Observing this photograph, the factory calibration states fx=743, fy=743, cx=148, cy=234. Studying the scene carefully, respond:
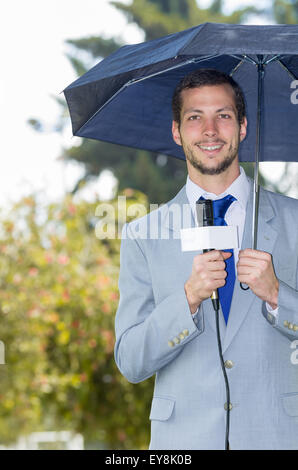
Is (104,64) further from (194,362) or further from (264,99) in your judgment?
(194,362)

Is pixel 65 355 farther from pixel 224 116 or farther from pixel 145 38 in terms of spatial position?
pixel 145 38

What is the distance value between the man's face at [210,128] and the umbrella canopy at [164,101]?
117 mm

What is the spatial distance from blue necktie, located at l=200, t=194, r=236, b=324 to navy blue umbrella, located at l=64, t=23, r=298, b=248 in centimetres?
11

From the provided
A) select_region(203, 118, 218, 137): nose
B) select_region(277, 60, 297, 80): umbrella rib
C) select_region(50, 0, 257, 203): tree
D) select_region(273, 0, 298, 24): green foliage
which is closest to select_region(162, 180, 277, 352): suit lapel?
select_region(203, 118, 218, 137): nose

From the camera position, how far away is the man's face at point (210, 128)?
8.62 feet

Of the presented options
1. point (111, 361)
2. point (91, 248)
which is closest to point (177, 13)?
point (91, 248)

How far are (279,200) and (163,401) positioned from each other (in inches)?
32.8

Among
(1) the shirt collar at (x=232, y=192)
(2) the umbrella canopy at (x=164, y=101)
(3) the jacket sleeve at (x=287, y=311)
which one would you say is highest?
(2) the umbrella canopy at (x=164, y=101)

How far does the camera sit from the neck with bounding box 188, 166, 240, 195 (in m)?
2.68

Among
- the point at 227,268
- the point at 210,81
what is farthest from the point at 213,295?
the point at 210,81

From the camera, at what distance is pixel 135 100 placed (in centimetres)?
Answer: 315

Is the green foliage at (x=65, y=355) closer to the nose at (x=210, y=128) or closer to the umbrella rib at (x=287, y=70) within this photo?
the umbrella rib at (x=287, y=70)

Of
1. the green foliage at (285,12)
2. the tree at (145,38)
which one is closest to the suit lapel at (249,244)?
the tree at (145,38)

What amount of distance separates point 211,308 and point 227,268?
15 cm
